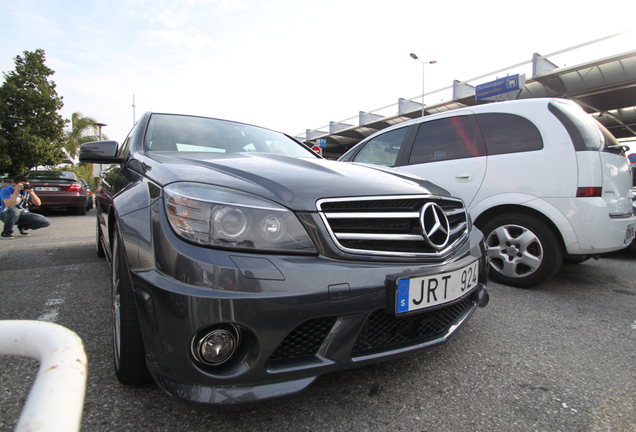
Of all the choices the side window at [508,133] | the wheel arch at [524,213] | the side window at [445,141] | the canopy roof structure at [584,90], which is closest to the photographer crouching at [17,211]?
the side window at [445,141]

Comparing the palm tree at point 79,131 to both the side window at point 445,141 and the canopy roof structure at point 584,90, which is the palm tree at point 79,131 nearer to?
the canopy roof structure at point 584,90

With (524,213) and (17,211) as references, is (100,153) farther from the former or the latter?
(17,211)

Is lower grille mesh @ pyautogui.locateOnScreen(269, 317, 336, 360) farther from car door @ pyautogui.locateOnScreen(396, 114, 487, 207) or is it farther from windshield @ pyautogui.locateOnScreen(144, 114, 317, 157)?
car door @ pyautogui.locateOnScreen(396, 114, 487, 207)

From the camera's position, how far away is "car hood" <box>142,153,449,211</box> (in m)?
1.35

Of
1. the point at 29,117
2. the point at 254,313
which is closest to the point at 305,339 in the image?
the point at 254,313

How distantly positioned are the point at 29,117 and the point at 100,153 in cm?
2148

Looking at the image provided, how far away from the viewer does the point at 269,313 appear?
3.64 feet

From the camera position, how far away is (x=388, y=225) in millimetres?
1454

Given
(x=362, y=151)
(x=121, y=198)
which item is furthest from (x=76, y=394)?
(x=362, y=151)

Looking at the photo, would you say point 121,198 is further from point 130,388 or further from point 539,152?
point 539,152

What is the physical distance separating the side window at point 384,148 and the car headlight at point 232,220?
2.83m

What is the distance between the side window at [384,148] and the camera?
12.8 feet

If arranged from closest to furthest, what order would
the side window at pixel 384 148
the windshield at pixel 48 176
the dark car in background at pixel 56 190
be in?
the side window at pixel 384 148 → the dark car in background at pixel 56 190 → the windshield at pixel 48 176

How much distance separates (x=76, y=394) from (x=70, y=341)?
5.1 inches
